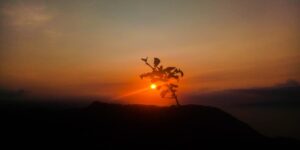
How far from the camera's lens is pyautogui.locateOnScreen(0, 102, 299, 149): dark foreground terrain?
112 ft

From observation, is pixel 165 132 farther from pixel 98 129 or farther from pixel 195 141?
pixel 98 129

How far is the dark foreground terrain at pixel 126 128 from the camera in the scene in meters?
34.1

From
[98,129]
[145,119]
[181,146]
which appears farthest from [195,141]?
[98,129]

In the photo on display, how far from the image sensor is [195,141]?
36.3 metres

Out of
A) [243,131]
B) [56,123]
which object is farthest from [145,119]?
[243,131]

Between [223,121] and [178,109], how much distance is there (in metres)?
6.57

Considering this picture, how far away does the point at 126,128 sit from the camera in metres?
37.8

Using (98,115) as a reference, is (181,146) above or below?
below

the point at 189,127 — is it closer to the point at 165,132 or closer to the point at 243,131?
the point at 165,132

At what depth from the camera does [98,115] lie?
40969 mm

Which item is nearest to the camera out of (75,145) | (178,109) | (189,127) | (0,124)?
(75,145)

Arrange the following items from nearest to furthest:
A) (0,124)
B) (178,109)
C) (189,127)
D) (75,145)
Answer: (75,145) → (0,124) → (189,127) → (178,109)

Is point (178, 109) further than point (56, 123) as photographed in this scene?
Yes

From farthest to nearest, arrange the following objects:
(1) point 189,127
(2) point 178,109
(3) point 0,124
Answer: (2) point 178,109
(1) point 189,127
(3) point 0,124
